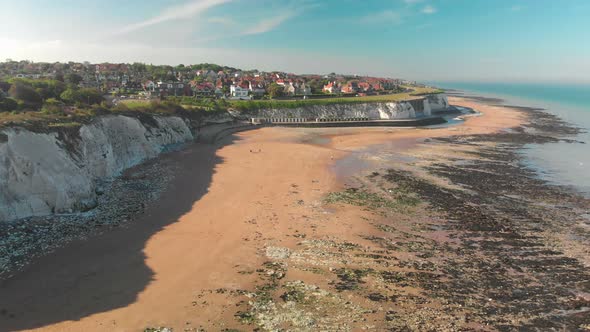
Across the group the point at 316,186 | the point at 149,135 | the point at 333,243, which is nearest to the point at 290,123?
the point at 149,135

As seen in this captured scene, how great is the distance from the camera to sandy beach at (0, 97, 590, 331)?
1132 cm

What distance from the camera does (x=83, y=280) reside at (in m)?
12.8

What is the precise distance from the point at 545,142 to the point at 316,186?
122 ft

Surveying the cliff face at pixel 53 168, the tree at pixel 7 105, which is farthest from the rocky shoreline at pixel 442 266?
the tree at pixel 7 105

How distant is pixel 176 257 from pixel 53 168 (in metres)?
9.24

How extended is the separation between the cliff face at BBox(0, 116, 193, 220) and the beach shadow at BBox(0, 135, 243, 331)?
347cm

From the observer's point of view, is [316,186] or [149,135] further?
[149,135]

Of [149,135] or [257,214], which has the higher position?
[149,135]

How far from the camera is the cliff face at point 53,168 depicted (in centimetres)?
1659

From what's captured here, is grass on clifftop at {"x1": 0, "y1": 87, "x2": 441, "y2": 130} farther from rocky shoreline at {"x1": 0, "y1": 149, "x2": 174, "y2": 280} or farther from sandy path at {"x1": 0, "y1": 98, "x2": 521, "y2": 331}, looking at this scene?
sandy path at {"x1": 0, "y1": 98, "x2": 521, "y2": 331}

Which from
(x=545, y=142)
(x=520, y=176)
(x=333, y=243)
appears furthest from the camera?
(x=545, y=142)

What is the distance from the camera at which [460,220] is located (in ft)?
66.0

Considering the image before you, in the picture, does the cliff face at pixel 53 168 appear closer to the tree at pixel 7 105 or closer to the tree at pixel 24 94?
the tree at pixel 7 105

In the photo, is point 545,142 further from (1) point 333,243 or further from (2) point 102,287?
(2) point 102,287
